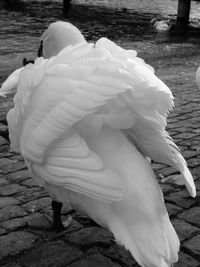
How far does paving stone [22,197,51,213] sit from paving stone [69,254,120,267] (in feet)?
3.03

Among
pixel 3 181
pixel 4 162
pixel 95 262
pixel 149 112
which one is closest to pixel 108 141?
pixel 149 112

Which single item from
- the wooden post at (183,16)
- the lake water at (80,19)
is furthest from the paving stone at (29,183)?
the wooden post at (183,16)

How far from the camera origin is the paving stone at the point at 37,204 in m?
4.23

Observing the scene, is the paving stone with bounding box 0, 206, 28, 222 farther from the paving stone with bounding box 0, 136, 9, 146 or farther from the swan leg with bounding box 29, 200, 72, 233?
the paving stone with bounding box 0, 136, 9, 146

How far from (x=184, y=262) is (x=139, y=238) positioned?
86 centimetres

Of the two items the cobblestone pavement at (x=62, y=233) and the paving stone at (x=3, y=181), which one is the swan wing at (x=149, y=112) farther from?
the paving stone at (x=3, y=181)

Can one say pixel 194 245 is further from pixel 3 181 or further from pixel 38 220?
pixel 3 181

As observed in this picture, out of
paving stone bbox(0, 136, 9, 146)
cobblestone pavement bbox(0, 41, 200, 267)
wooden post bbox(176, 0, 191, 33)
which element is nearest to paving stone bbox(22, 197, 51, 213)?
cobblestone pavement bbox(0, 41, 200, 267)

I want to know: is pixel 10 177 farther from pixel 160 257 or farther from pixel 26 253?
pixel 160 257

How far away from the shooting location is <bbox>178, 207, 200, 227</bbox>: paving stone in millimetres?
4008

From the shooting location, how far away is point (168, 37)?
18.7 metres

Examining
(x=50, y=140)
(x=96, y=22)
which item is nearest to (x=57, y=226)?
(x=50, y=140)

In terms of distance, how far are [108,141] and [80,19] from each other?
20660 millimetres

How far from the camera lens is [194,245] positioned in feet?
11.9
